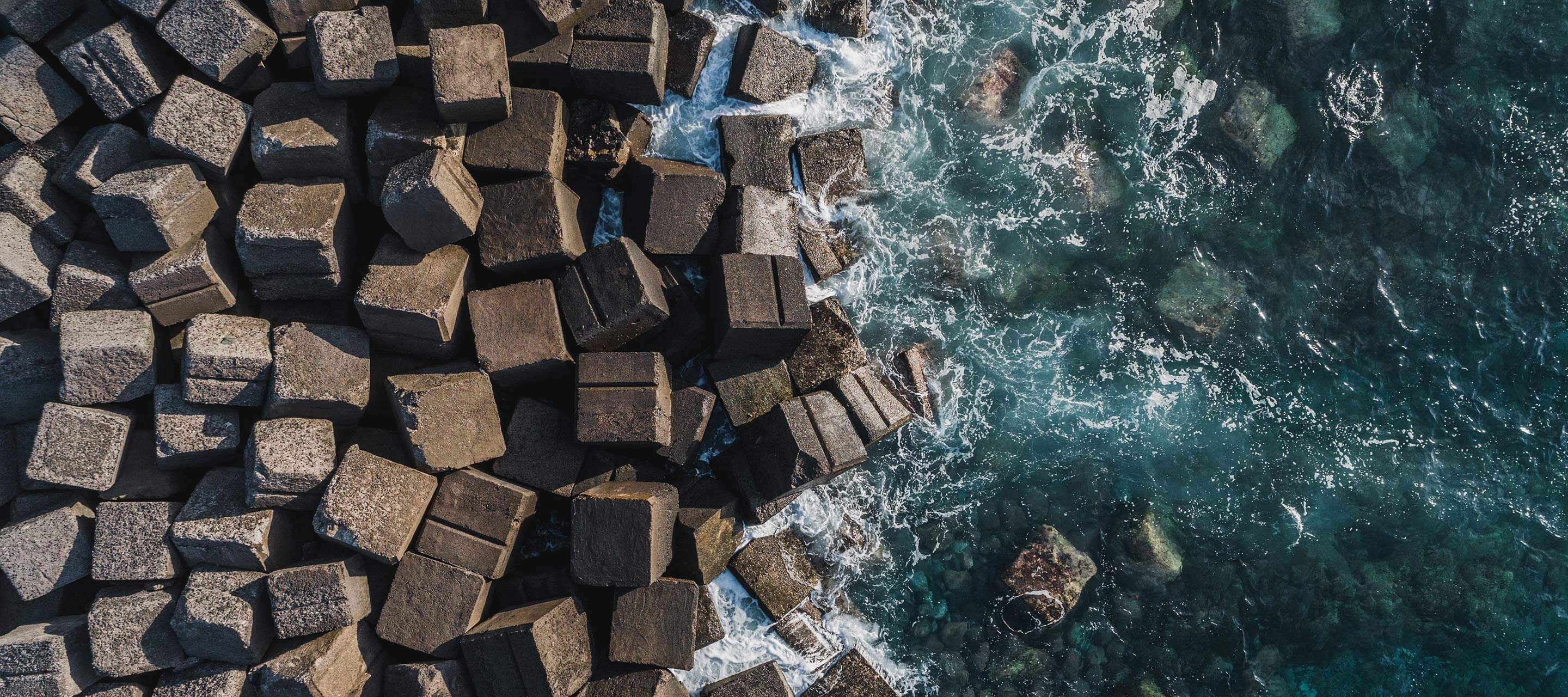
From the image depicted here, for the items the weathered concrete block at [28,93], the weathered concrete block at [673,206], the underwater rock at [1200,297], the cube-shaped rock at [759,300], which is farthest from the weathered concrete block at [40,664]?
the underwater rock at [1200,297]

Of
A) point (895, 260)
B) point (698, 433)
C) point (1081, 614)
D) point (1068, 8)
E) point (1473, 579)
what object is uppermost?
point (1068, 8)

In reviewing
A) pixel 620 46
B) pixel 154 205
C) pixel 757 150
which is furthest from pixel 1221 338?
pixel 154 205

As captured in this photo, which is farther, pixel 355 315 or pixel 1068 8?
pixel 1068 8

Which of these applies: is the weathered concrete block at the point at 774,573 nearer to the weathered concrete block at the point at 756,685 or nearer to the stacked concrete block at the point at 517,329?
the weathered concrete block at the point at 756,685

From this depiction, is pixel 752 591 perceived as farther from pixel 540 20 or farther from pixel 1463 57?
pixel 1463 57

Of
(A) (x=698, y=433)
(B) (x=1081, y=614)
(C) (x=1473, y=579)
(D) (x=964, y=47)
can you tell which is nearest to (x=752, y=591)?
(A) (x=698, y=433)

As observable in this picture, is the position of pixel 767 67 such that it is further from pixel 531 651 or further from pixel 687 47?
pixel 531 651
